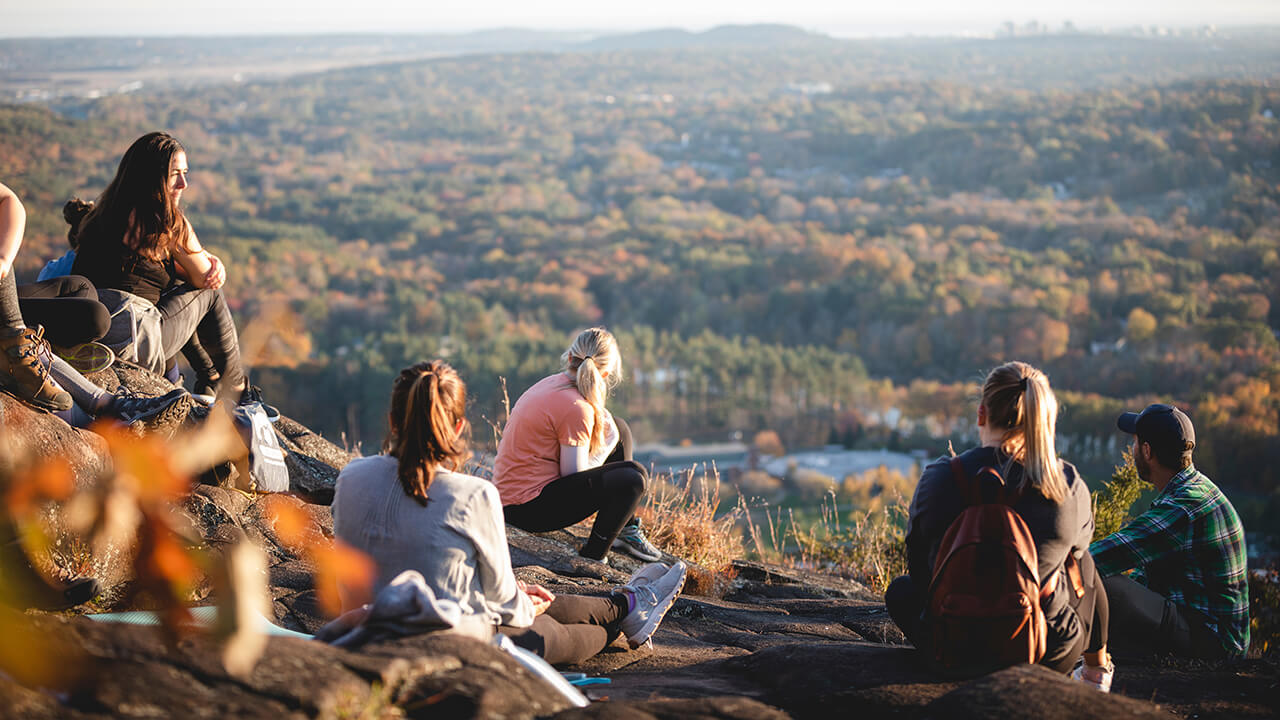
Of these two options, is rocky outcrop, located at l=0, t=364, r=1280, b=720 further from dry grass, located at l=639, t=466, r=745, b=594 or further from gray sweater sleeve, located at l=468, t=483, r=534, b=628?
dry grass, located at l=639, t=466, r=745, b=594

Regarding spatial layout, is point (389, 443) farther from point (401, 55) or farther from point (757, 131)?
point (401, 55)

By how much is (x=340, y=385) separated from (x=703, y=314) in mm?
31392

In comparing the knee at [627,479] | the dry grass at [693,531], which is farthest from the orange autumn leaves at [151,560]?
the dry grass at [693,531]

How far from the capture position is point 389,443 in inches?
89.3

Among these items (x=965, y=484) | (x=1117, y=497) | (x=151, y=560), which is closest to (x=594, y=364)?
(x=965, y=484)

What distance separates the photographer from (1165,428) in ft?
10.0

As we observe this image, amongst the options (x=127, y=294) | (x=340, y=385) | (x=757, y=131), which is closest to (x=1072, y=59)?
(x=757, y=131)

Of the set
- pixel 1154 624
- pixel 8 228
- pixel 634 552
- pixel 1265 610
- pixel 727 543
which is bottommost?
pixel 1265 610

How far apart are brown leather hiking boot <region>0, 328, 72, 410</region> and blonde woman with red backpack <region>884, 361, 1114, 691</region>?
2657 mm

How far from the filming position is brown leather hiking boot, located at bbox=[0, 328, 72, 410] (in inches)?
117

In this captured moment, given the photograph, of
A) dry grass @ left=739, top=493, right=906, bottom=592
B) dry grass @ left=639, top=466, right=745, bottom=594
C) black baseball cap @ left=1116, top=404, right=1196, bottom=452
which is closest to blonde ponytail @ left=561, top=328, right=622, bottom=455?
dry grass @ left=639, top=466, right=745, bottom=594

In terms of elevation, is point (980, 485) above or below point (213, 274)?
below

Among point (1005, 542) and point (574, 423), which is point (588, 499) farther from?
point (1005, 542)

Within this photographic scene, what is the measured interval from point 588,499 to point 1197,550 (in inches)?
82.7
